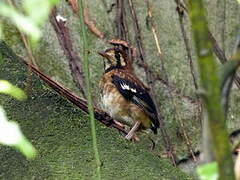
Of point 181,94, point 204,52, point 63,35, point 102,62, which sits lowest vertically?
point 181,94

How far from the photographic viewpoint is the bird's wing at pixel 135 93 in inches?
182

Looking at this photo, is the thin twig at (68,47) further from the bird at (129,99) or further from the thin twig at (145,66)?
the thin twig at (145,66)

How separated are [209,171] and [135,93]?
3.70 meters

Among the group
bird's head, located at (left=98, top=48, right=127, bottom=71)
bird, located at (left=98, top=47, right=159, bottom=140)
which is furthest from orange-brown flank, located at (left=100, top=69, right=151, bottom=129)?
bird's head, located at (left=98, top=48, right=127, bottom=71)

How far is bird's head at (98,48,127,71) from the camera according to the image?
189 inches

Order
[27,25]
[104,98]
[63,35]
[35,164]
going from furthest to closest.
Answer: [63,35] < [104,98] < [35,164] < [27,25]

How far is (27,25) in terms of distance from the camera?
99 cm

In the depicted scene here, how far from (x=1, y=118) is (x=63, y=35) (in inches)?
152

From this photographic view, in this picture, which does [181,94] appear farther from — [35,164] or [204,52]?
[204,52]

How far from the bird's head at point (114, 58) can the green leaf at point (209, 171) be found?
383 cm

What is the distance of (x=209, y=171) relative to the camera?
0.93m

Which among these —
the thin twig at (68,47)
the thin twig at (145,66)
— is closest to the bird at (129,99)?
the thin twig at (68,47)

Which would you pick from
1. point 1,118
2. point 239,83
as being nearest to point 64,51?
point 239,83

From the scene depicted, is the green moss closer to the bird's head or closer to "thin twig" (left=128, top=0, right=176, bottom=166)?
the bird's head
